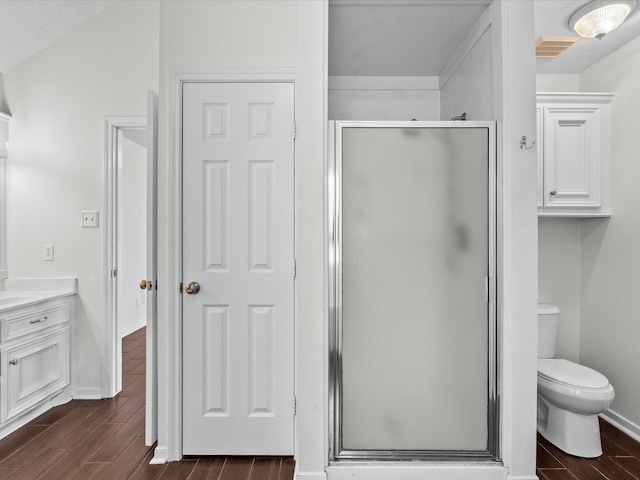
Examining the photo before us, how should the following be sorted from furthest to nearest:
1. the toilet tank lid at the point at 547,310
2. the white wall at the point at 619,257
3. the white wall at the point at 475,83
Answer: the toilet tank lid at the point at 547,310, the white wall at the point at 619,257, the white wall at the point at 475,83

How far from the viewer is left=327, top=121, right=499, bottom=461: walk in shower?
1.95m

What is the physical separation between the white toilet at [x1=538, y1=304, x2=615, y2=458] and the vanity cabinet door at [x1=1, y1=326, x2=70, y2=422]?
3228 millimetres

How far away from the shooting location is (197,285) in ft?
7.12

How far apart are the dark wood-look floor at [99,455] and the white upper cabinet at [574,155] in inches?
94.5

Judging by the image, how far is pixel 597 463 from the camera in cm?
215

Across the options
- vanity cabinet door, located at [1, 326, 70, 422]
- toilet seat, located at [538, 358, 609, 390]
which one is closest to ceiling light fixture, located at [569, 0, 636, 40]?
toilet seat, located at [538, 358, 609, 390]

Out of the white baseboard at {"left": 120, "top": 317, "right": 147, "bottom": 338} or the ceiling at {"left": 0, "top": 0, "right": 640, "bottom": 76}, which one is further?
the white baseboard at {"left": 120, "top": 317, "right": 147, "bottom": 338}

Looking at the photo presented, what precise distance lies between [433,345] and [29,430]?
2.58 metres

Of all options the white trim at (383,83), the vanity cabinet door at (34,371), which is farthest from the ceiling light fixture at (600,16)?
the vanity cabinet door at (34,371)

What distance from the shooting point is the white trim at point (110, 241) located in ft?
9.52

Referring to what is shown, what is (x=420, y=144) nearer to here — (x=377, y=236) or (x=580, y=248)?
(x=377, y=236)

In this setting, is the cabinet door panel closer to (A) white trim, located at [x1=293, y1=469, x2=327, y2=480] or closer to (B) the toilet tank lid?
(B) the toilet tank lid

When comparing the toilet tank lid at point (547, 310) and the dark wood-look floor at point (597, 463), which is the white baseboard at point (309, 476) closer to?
the dark wood-look floor at point (597, 463)

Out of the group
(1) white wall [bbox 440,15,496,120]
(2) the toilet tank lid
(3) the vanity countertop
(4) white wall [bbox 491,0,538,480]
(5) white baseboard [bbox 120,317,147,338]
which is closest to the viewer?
(4) white wall [bbox 491,0,538,480]
